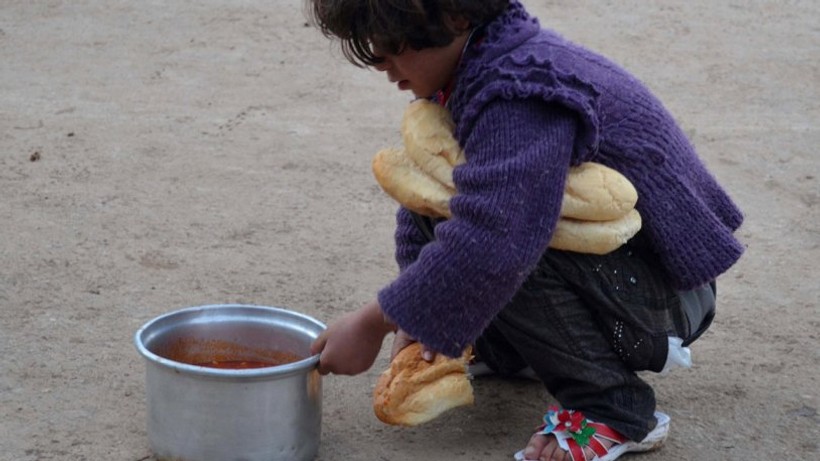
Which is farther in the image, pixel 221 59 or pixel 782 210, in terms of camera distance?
pixel 221 59

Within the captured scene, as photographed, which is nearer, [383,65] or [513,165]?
[513,165]

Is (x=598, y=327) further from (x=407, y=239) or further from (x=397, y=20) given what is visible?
(x=397, y=20)

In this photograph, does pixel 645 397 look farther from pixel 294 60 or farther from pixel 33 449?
pixel 294 60

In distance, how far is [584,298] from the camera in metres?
2.29

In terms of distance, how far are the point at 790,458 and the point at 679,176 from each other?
0.61 meters

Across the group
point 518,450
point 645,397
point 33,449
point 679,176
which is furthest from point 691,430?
point 33,449

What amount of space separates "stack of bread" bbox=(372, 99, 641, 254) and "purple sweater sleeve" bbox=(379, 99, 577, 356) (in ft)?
0.30

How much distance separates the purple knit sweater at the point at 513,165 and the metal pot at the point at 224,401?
0.83ft

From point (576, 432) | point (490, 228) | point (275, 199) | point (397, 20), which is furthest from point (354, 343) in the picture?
point (275, 199)

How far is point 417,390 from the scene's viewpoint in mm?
2350

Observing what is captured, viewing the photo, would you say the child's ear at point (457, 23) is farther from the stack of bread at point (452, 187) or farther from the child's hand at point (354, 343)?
the child's hand at point (354, 343)

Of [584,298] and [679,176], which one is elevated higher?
[679,176]

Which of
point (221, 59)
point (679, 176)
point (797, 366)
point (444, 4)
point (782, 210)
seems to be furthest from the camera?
point (221, 59)

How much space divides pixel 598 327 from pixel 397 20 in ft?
2.29
